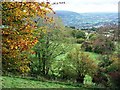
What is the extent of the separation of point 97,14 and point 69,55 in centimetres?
2878

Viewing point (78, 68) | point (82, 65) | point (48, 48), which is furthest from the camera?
point (48, 48)

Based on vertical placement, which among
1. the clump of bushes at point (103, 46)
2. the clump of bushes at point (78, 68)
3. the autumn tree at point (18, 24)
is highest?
the autumn tree at point (18, 24)

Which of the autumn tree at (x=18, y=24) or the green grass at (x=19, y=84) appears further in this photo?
the green grass at (x=19, y=84)

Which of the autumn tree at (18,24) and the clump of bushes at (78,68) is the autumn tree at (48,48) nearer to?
the clump of bushes at (78,68)

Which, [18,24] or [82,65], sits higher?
[18,24]

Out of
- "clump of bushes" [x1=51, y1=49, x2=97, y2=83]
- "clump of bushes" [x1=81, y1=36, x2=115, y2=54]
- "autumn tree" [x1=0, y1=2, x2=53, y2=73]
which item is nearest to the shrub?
"clump of bushes" [x1=51, y1=49, x2=97, y2=83]

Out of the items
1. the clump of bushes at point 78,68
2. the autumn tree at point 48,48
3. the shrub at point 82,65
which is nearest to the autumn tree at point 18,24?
the clump of bushes at point 78,68

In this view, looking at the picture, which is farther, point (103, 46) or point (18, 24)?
point (103, 46)

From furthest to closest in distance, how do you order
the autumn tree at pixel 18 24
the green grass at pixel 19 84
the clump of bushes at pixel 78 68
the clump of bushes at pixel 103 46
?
the clump of bushes at pixel 103 46 → the clump of bushes at pixel 78 68 → the green grass at pixel 19 84 → the autumn tree at pixel 18 24

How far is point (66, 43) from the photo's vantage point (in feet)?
A: 123

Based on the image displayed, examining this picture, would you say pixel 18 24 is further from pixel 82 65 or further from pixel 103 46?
pixel 103 46

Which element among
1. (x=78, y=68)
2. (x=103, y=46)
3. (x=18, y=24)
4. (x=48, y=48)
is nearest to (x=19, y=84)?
(x=18, y=24)

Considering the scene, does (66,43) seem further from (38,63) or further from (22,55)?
(22,55)

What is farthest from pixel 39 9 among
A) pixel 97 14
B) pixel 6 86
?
pixel 97 14
